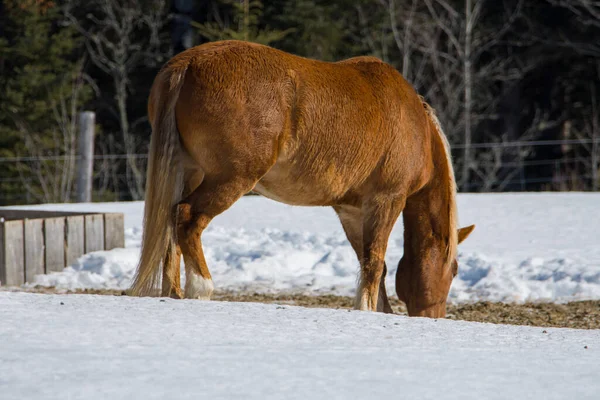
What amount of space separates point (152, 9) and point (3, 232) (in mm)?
15683

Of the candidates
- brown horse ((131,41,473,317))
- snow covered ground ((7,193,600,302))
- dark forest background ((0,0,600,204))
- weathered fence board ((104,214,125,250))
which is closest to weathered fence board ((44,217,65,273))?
snow covered ground ((7,193,600,302))

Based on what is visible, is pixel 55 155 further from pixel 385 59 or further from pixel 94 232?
pixel 94 232

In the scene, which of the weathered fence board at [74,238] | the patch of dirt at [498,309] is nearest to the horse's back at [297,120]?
the patch of dirt at [498,309]

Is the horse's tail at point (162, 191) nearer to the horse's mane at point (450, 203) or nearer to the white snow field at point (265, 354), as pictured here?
the white snow field at point (265, 354)

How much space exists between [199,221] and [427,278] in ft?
5.80

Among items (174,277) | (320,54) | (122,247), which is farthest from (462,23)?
(174,277)

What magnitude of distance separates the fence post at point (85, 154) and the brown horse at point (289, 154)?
7.45m

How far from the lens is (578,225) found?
8.92 metres

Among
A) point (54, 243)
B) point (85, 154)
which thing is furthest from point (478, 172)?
point (54, 243)

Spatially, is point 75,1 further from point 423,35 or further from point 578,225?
point 578,225

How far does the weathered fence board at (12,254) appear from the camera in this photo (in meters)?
6.84

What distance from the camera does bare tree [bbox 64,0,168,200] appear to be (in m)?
20.1

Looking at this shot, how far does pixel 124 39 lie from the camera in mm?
20219

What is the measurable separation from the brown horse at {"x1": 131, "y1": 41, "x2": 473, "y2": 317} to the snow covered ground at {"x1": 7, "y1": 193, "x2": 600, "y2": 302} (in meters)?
1.54
